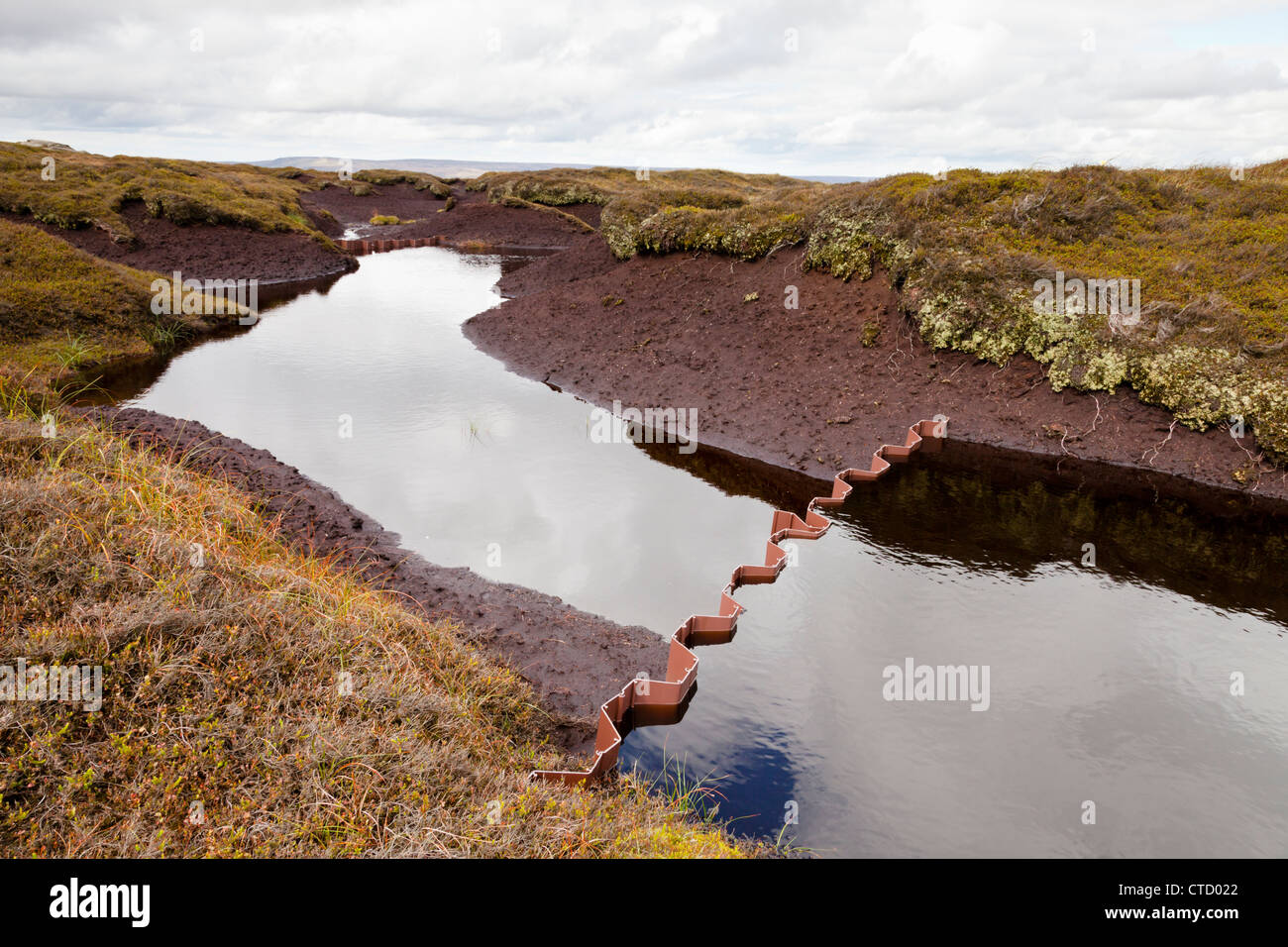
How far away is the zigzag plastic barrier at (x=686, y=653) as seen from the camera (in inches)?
295

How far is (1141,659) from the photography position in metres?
8.96

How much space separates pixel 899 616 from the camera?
980cm

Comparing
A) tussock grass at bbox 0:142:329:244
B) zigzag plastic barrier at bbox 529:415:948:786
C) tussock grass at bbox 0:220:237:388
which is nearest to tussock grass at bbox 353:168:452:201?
tussock grass at bbox 0:142:329:244

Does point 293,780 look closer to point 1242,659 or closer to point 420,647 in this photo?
point 420,647

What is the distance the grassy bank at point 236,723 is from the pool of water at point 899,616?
6.45 ft

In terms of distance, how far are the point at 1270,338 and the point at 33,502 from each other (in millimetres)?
21573

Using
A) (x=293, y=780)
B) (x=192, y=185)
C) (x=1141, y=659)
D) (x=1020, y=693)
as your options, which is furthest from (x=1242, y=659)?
(x=192, y=185)

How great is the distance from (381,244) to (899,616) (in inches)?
2018

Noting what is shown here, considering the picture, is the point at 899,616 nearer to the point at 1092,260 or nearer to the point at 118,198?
the point at 1092,260

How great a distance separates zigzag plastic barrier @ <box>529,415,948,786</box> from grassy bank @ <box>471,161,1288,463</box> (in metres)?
6.80

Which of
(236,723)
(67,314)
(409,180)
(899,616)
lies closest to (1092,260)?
(899,616)

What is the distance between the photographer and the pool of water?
6.87m

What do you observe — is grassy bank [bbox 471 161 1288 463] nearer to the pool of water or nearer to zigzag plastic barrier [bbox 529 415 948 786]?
the pool of water

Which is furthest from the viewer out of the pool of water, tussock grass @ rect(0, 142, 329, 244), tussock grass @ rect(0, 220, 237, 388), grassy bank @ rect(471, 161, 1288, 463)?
tussock grass @ rect(0, 142, 329, 244)
